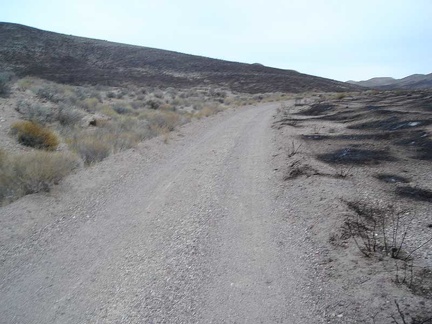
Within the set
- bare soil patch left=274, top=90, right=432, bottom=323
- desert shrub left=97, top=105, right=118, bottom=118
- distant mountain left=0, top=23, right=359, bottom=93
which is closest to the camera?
bare soil patch left=274, top=90, right=432, bottom=323

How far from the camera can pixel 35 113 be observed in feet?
48.7

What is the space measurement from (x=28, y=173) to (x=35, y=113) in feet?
26.3

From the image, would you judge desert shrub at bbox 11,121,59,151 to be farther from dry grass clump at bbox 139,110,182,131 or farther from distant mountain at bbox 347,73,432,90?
distant mountain at bbox 347,73,432,90

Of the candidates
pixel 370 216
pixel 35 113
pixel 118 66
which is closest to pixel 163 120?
pixel 35 113

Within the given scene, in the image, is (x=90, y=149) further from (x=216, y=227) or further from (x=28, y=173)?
(x=216, y=227)

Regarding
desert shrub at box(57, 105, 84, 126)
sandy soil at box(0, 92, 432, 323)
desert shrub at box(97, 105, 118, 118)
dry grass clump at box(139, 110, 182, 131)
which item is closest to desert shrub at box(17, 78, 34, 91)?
desert shrub at box(97, 105, 118, 118)

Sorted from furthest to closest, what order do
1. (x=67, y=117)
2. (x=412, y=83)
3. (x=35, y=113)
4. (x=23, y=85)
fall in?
(x=412, y=83), (x=23, y=85), (x=67, y=117), (x=35, y=113)

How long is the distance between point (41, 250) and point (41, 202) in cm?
204

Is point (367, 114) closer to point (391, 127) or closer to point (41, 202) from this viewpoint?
point (391, 127)

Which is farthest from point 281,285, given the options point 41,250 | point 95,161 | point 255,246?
point 95,161

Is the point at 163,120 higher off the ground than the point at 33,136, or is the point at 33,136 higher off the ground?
the point at 33,136

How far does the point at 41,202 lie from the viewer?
292 inches

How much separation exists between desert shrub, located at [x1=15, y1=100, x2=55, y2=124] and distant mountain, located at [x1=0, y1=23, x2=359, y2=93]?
29.3m

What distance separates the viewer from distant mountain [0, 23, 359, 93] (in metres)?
49.9
